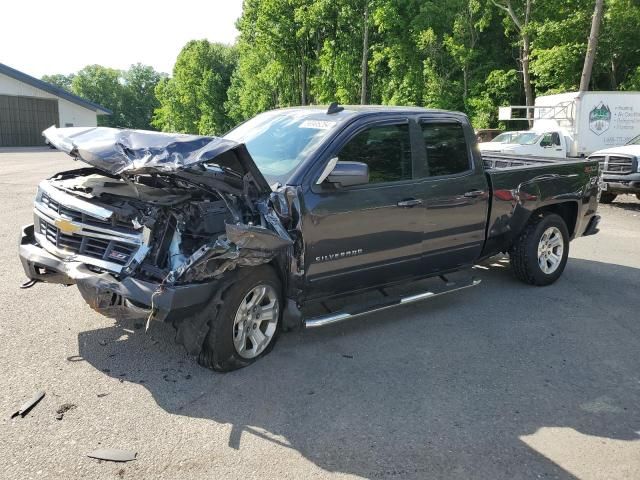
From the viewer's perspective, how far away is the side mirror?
14.4 ft

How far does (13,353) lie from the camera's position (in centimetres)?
429

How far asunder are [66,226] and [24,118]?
45.8 m

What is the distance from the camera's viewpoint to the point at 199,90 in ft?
224

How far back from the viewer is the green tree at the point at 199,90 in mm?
67000

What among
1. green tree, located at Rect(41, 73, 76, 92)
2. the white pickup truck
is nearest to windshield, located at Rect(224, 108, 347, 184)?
the white pickup truck

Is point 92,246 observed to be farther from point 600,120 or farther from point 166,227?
point 600,120

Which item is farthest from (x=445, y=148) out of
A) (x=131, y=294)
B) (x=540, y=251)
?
(x=131, y=294)

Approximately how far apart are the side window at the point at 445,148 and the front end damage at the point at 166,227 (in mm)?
1679

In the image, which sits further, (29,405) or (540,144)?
(540,144)

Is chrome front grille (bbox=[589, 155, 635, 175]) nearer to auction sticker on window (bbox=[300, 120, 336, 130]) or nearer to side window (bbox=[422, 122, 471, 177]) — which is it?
side window (bbox=[422, 122, 471, 177])

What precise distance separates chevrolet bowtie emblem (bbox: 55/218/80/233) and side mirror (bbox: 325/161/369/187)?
1.90 metres

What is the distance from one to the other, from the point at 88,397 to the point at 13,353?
99 centimetres

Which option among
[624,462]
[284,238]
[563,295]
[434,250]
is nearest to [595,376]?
[624,462]

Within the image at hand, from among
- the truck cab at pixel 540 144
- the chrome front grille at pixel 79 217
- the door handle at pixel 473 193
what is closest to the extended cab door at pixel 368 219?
the door handle at pixel 473 193
